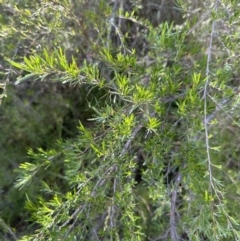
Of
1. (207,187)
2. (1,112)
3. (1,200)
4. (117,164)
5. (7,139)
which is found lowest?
(1,200)

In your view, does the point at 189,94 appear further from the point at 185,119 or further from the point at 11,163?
the point at 11,163

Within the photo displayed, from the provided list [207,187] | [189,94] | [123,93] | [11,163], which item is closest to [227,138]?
[207,187]

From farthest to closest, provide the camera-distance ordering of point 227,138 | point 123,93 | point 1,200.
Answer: point 1,200 → point 227,138 → point 123,93

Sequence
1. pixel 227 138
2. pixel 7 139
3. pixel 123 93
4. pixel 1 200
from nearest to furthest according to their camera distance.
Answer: pixel 123 93
pixel 227 138
pixel 1 200
pixel 7 139

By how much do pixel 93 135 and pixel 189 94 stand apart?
1.12ft

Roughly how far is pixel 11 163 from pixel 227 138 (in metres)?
1.15

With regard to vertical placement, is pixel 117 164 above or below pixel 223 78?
below

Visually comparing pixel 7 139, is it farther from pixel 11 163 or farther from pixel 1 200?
pixel 1 200

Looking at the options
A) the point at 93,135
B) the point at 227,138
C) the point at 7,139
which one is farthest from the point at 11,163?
the point at 227,138

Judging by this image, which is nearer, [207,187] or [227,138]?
[207,187]

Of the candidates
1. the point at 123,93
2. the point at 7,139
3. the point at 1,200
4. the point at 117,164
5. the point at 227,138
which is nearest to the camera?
the point at 123,93

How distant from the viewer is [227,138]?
1.86 m

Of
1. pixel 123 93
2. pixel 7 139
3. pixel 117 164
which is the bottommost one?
pixel 7 139

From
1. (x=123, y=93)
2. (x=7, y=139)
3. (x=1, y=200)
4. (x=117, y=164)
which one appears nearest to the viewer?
(x=123, y=93)
